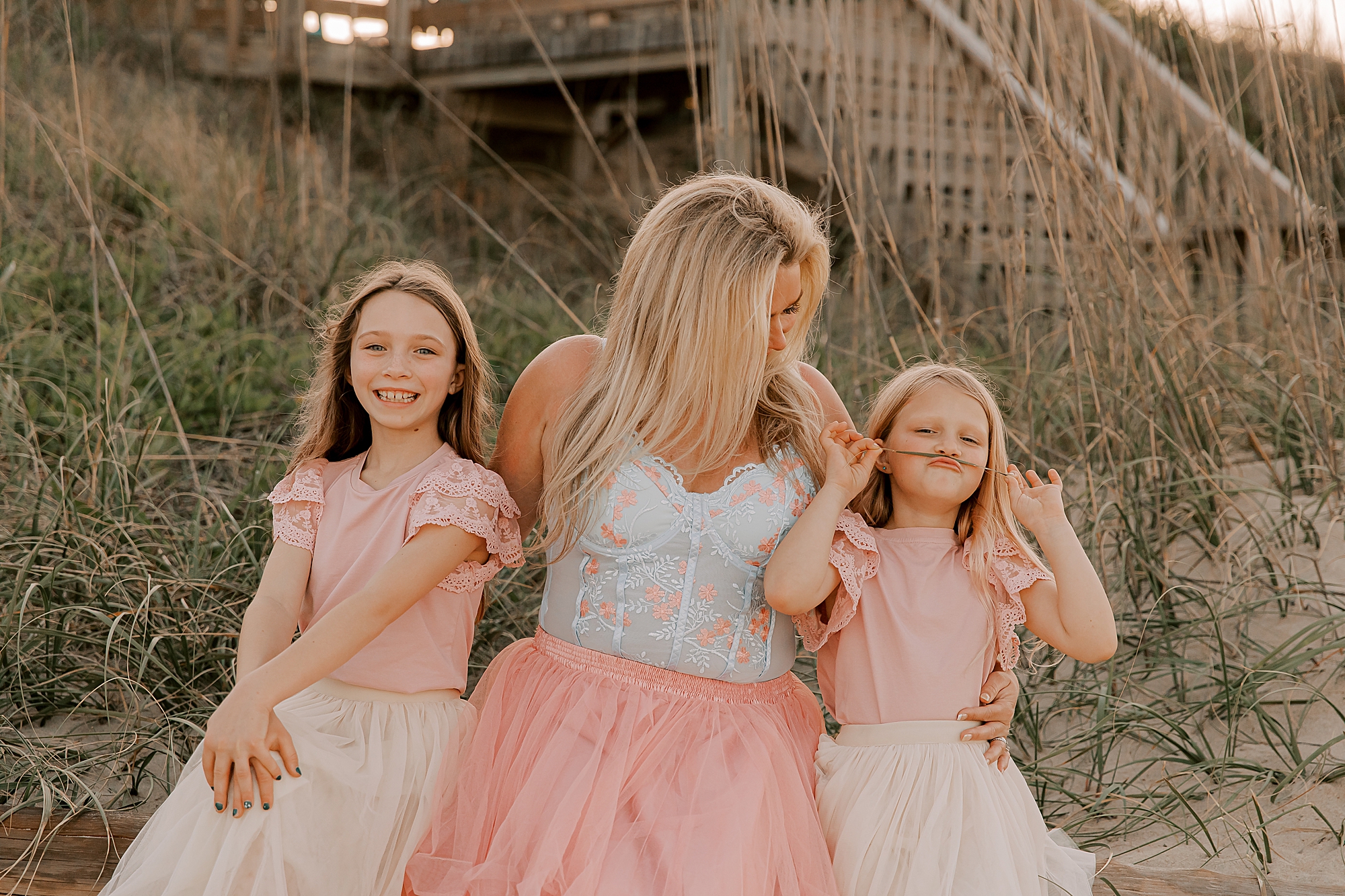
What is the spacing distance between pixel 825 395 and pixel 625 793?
86 centimetres

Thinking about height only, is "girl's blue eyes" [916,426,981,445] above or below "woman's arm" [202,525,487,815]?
above

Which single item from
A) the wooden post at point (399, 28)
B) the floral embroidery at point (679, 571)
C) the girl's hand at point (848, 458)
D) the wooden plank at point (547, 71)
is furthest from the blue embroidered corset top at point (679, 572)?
the wooden post at point (399, 28)

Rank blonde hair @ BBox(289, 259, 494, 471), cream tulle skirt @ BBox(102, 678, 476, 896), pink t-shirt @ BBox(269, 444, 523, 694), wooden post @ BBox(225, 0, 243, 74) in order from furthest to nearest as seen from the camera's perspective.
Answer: wooden post @ BBox(225, 0, 243, 74) → blonde hair @ BBox(289, 259, 494, 471) → pink t-shirt @ BBox(269, 444, 523, 694) → cream tulle skirt @ BBox(102, 678, 476, 896)

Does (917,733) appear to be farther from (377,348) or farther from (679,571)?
(377,348)

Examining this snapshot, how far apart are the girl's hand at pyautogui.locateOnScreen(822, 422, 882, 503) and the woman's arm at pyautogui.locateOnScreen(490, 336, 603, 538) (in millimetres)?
469

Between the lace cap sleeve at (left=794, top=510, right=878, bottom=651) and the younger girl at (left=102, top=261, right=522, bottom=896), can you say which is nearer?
the younger girl at (left=102, top=261, right=522, bottom=896)

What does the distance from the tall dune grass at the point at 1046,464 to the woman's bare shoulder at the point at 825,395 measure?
1.75 feet

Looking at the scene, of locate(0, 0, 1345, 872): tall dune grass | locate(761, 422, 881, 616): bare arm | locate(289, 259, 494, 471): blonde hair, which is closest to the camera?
locate(761, 422, 881, 616): bare arm

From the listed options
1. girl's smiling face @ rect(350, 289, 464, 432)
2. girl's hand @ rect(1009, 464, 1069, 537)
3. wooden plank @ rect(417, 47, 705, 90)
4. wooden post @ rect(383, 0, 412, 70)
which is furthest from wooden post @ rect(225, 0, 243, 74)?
girl's hand @ rect(1009, 464, 1069, 537)

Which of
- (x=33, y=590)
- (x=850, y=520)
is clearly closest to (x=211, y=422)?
(x=33, y=590)

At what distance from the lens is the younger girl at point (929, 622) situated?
1576 millimetres

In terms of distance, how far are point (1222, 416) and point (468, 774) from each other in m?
2.36

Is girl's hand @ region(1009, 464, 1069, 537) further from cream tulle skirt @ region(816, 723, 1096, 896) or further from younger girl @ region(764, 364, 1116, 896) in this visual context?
cream tulle skirt @ region(816, 723, 1096, 896)

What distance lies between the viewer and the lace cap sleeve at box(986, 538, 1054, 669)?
172 centimetres
